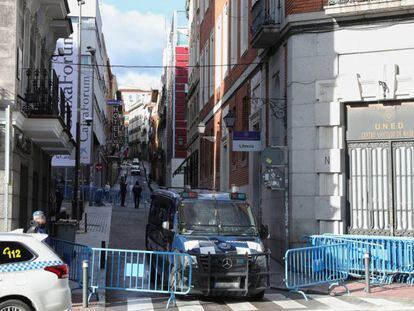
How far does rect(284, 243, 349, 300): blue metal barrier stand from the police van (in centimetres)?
90

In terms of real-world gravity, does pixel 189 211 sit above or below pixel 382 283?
above

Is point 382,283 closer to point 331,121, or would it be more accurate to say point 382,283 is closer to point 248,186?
point 331,121

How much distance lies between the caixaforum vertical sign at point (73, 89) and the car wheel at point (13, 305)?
94.1 ft

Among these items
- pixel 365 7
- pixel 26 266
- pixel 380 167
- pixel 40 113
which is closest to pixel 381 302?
pixel 380 167

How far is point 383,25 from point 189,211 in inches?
307

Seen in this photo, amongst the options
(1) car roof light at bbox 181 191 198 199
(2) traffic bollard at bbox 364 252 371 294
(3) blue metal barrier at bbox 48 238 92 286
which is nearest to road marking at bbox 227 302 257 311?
(1) car roof light at bbox 181 191 198 199

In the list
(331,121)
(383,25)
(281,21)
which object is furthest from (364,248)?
(281,21)

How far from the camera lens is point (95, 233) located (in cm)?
2534

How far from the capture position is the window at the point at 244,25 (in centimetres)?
2477

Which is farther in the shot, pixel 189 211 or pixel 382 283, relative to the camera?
pixel 382 283

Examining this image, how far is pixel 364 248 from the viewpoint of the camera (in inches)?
571

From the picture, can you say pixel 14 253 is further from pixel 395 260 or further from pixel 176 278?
pixel 395 260

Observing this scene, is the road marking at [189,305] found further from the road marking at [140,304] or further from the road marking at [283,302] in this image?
the road marking at [283,302]

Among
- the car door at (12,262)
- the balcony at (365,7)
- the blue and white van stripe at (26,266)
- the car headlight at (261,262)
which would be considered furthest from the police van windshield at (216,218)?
the balcony at (365,7)
